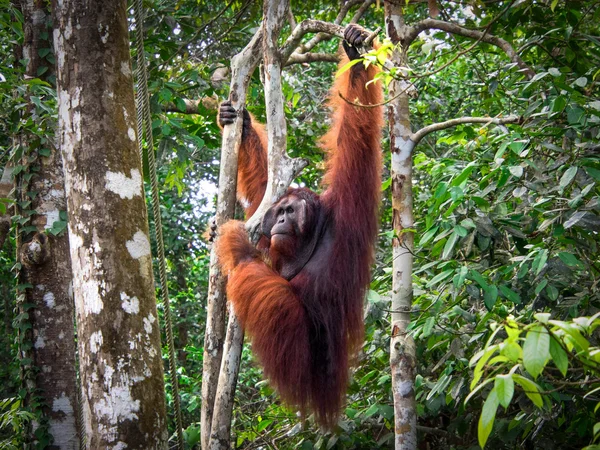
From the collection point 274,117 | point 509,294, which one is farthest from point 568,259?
point 274,117

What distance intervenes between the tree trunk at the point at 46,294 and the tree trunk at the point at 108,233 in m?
2.13

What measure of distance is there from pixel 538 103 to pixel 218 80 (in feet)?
9.84

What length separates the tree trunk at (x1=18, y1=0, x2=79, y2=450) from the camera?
4547 millimetres

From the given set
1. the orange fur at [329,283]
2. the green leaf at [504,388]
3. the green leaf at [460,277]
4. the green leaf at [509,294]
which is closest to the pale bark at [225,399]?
the orange fur at [329,283]

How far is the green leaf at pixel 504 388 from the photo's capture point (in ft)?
4.93

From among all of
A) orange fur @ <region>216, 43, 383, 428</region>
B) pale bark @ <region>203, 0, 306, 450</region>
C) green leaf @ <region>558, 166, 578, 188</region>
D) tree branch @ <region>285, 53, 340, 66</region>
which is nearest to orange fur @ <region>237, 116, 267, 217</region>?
tree branch @ <region>285, 53, 340, 66</region>

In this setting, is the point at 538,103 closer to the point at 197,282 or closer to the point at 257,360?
the point at 257,360

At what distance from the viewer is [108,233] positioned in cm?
268

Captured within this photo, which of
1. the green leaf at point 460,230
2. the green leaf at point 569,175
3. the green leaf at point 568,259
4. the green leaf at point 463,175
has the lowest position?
the green leaf at point 568,259

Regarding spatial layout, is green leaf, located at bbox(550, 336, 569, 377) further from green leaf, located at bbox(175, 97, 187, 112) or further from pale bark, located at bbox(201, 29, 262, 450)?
green leaf, located at bbox(175, 97, 187, 112)

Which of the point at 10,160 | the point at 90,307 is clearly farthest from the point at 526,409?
the point at 10,160

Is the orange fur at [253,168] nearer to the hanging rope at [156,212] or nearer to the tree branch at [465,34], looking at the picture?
the hanging rope at [156,212]

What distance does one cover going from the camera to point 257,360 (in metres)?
4.21

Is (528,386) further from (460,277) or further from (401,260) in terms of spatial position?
(401,260)
